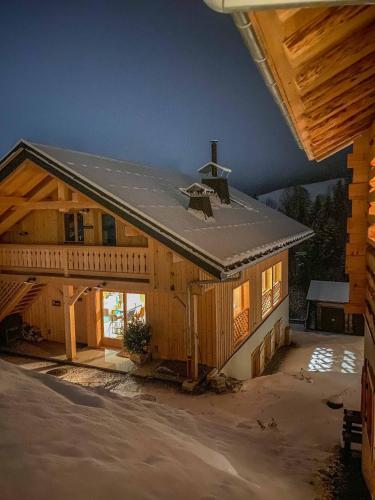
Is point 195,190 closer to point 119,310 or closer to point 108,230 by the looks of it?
point 108,230

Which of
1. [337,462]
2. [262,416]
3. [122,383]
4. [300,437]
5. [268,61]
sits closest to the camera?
[268,61]

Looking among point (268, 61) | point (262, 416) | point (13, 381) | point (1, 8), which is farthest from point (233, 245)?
point (1, 8)

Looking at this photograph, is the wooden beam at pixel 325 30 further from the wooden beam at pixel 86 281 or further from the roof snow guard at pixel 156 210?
the wooden beam at pixel 86 281

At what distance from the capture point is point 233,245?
12.5 m

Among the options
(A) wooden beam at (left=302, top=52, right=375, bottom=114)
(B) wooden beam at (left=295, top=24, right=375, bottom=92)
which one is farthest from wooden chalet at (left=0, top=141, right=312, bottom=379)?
(B) wooden beam at (left=295, top=24, right=375, bottom=92)

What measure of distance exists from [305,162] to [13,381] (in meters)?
67.8

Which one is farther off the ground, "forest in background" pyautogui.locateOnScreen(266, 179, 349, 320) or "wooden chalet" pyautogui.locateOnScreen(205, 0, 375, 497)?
"wooden chalet" pyautogui.locateOnScreen(205, 0, 375, 497)

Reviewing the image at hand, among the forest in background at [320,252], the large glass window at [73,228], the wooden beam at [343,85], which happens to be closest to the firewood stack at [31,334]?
the large glass window at [73,228]

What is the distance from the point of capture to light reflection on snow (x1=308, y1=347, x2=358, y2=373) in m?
16.3

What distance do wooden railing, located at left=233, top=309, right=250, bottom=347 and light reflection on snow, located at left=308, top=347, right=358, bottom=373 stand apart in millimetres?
3724

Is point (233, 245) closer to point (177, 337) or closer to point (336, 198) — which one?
point (177, 337)

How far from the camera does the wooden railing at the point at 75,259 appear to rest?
1238 cm

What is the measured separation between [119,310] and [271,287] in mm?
7955

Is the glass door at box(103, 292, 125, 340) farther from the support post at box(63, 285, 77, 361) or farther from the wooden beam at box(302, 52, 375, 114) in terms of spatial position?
the wooden beam at box(302, 52, 375, 114)
